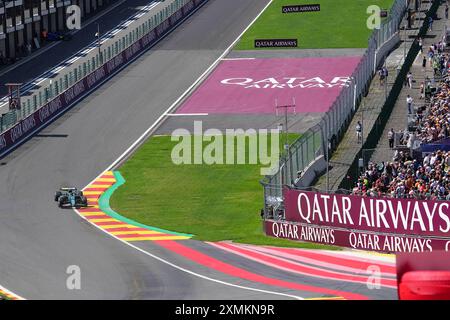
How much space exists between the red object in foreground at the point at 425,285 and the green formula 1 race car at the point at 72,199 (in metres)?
46.9

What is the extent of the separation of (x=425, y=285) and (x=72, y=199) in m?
47.1

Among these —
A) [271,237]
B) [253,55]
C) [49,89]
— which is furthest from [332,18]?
[271,237]

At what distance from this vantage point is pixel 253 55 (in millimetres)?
94500

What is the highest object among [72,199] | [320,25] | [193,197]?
[72,199]

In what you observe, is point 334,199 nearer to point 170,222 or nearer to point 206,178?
point 170,222

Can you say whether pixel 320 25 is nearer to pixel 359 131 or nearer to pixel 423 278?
pixel 359 131

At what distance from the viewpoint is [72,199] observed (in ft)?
175

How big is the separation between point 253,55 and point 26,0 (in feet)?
65.0

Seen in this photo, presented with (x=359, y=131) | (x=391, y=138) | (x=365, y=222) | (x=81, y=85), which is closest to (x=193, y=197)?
(x=391, y=138)

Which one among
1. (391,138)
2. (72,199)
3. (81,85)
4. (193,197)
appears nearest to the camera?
(72,199)

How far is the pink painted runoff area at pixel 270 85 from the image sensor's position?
7781cm

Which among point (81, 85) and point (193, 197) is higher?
point (81, 85)

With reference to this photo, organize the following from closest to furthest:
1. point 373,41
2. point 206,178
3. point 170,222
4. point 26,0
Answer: point 170,222 → point 206,178 → point 373,41 → point 26,0

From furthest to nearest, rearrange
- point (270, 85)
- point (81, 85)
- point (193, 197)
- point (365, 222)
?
point (270, 85) → point (81, 85) → point (193, 197) → point (365, 222)
